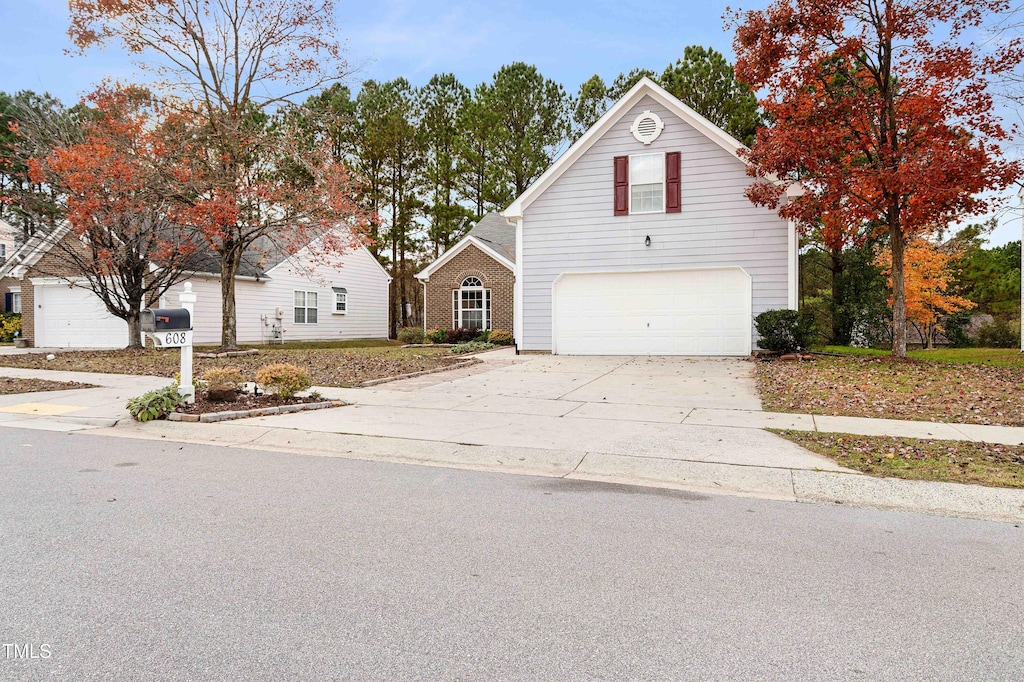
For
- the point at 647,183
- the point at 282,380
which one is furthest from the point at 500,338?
the point at 282,380

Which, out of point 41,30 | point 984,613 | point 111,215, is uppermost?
point 41,30

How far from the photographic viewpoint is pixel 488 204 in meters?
35.6

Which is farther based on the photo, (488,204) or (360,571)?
(488,204)

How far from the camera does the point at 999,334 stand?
25.9 meters

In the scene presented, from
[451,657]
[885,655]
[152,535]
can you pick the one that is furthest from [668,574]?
[152,535]

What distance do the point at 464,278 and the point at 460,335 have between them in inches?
108

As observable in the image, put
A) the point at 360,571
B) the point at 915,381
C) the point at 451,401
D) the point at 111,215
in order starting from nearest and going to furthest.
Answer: the point at 360,571, the point at 451,401, the point at 915,381, the point at 111,215

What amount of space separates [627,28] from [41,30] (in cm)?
1785

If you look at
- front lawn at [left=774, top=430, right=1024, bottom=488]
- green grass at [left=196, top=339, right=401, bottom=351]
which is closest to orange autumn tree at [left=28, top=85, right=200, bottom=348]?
green grass at [left=196, top=339, right=401, bottom=351]

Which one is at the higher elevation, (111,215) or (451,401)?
(111,215)

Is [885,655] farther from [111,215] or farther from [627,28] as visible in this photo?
[111,215]

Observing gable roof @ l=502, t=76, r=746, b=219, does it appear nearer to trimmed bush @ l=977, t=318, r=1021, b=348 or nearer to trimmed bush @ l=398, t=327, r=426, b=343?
trimmed bush @ l=398, t=327, r=426, b=343

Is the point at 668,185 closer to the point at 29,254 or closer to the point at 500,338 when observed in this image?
the point at 500,338

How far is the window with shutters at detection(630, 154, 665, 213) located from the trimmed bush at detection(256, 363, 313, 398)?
35.2 ft
